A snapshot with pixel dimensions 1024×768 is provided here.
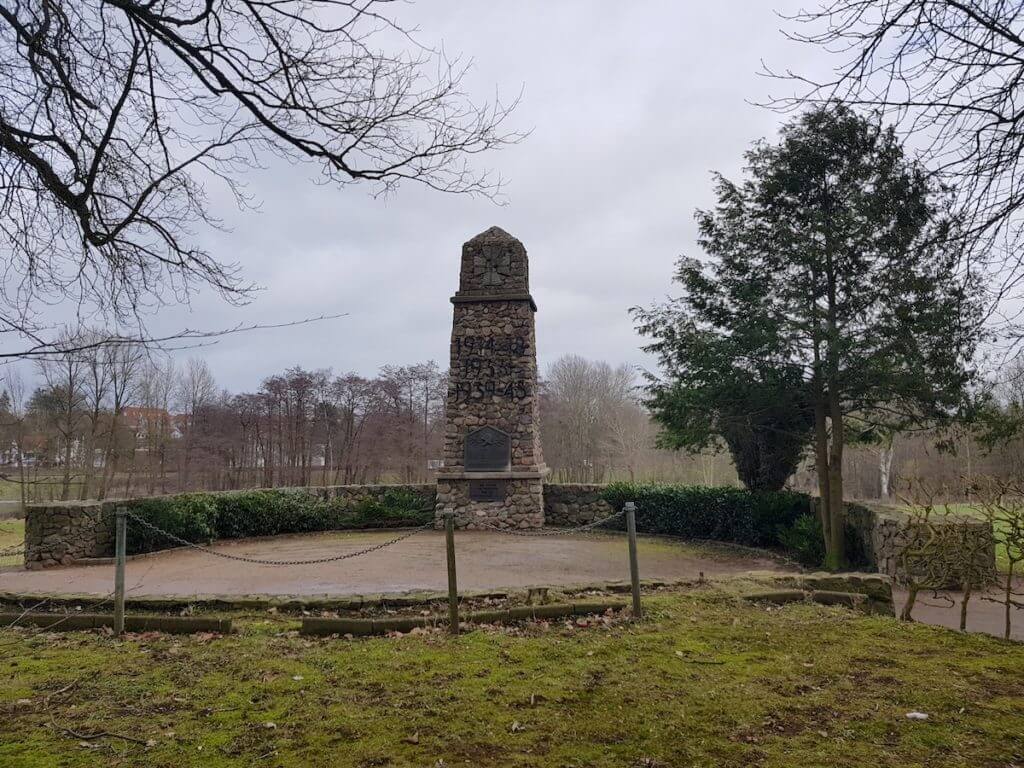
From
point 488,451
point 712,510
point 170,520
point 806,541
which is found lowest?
point 806,541

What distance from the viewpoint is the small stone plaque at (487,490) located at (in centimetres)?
1460

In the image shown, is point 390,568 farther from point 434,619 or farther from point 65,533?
point 65,533

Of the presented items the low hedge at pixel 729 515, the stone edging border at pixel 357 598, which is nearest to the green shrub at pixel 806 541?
the low hedge at pixel 729 515

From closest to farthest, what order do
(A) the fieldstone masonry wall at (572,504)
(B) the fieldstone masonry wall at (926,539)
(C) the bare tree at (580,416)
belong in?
(B) the fieldstone masonry wall at (926,539), (A) the fieldstone masonry wall at (572,504), (C) the bare tree at (580,416)

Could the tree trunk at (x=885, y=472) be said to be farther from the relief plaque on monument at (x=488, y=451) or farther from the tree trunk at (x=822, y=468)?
the relief plaque on monument at (x=488, y=451)

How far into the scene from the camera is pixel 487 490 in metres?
14.6

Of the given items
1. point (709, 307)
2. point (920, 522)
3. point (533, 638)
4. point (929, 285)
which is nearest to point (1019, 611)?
point (920, 522)

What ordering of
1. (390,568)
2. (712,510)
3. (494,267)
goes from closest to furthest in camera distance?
(390,568)
(712,510)
(494,267)

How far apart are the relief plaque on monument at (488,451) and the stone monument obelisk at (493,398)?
0.07 feet

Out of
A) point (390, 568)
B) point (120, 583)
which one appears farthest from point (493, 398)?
point (120, 583)

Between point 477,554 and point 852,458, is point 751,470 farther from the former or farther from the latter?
point 852,458

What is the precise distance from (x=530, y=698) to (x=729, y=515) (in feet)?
33.2

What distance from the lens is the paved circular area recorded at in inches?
314

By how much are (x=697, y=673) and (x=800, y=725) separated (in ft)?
2.86
